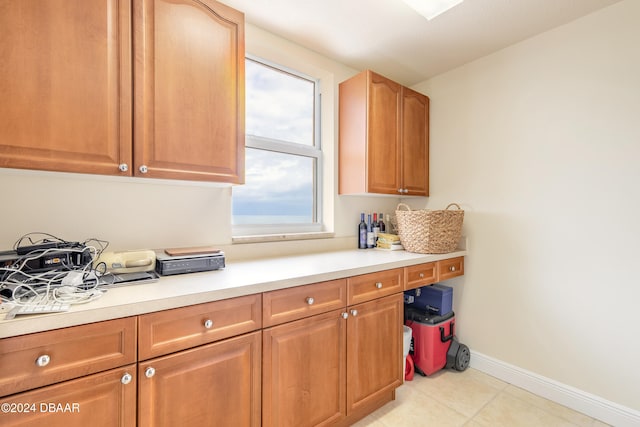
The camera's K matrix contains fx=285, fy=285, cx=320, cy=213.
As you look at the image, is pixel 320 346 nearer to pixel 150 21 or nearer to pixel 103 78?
pixel 103 78

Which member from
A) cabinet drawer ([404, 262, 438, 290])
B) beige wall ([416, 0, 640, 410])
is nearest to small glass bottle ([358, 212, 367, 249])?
cabinet drawer ([404, 262, 438, 290])

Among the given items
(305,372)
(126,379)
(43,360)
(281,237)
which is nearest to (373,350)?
(305,372)

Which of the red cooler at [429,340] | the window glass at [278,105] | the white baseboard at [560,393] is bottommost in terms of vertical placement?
the white baseboard at [560,393]

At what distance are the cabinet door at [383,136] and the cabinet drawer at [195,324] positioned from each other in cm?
132

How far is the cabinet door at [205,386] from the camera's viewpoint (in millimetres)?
981

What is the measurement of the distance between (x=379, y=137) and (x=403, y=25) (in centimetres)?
74

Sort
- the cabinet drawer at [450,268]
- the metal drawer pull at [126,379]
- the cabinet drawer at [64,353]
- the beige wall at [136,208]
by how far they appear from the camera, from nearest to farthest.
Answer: the cabinet drawer at [64,353] → the metal drawer pull at [126,379] → the beige wall at [136,208] → the cabinet drawer at [450,268]

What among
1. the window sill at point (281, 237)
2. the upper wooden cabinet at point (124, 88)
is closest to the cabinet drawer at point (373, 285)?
the window sill at point (281, 237)

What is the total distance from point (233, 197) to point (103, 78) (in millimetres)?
952

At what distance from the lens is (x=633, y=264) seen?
1.63 metres

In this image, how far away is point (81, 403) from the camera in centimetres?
87

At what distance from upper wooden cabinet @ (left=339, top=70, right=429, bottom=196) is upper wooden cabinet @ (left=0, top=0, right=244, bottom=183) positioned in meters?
1.00

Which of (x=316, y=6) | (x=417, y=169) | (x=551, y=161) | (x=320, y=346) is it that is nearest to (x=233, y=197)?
(x=320, y=346)

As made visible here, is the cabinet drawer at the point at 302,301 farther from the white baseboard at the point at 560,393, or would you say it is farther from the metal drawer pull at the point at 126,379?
the white baseboard at the point at 560,393
